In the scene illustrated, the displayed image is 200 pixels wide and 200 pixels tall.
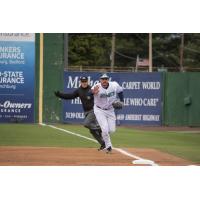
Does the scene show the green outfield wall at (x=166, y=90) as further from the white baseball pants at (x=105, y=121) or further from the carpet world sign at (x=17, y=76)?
the white baseball pants at (x=105, y=121)

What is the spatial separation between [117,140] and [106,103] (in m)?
4.97

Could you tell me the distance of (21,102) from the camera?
88.0 ft

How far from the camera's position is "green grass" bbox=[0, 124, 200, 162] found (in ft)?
55.7

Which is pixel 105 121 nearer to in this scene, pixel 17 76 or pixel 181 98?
pixel 17 76

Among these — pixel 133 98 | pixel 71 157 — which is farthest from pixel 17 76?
pixel 71 157

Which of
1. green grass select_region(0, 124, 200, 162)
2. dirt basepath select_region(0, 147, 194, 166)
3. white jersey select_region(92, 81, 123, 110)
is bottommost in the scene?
green grass select_region(0, 124, 200, 162)

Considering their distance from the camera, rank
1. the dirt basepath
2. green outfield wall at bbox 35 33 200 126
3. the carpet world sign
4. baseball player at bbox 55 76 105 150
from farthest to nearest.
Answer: green outfield wall at bbox 35 33 200 126 → the carpet world sign → baseball player at bbox 55 76 105 150 → the dirt basepath

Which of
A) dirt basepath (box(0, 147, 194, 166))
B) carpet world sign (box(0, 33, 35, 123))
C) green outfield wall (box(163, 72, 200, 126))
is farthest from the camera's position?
green outfield wall (box(163, 72, 200, 126))

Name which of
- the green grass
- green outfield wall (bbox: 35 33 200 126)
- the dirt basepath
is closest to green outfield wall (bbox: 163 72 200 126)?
green outfield wall (bbox: 35 33 200 126)

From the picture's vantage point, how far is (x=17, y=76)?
26.5 meters

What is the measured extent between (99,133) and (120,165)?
3.22 metres

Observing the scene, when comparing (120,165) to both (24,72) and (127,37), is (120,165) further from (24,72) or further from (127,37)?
(127,37)

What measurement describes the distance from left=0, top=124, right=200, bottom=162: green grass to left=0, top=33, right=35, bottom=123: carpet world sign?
2.75m

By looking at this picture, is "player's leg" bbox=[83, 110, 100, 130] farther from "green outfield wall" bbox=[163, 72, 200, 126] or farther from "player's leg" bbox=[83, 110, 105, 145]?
"green outfield wall" bbox=[163, 72, 200, 126]
